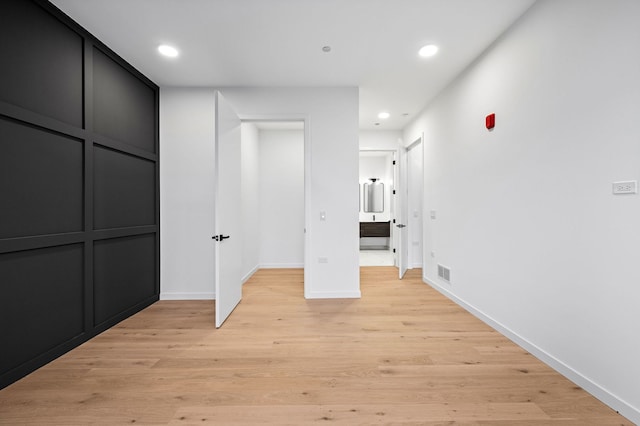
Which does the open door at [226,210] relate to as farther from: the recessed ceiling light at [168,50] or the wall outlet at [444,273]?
the wall outlet at [444,273]

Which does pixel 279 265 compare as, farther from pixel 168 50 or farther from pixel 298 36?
pixel 298 36

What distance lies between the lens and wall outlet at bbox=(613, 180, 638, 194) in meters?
1.53

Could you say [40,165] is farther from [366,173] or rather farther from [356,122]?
[366,173]

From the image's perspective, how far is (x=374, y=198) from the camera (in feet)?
28.3

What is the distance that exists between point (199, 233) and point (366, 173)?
5.89 m

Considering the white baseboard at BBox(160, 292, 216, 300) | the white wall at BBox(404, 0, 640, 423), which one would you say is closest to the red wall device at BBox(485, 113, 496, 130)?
the white wall at BBox(404, 0, 640, 423)

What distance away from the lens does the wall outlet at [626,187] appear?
1.53m

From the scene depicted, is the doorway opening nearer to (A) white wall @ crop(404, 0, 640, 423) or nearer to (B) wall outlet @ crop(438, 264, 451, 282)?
(B) wall outlet @ crop(438, 264, 451, 282)

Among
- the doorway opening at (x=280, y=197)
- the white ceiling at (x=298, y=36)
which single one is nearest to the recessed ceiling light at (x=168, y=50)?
the white ceiling at (x=298, y=36)

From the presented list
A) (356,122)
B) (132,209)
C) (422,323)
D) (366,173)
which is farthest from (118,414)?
(366,173)

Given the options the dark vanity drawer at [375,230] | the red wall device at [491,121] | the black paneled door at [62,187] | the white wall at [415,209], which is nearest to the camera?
the black paneled door at [62,187]

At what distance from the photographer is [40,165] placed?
2107 millimetres

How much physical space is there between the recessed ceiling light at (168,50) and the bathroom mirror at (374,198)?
20.9 ft

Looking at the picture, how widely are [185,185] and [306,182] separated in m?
1.53
